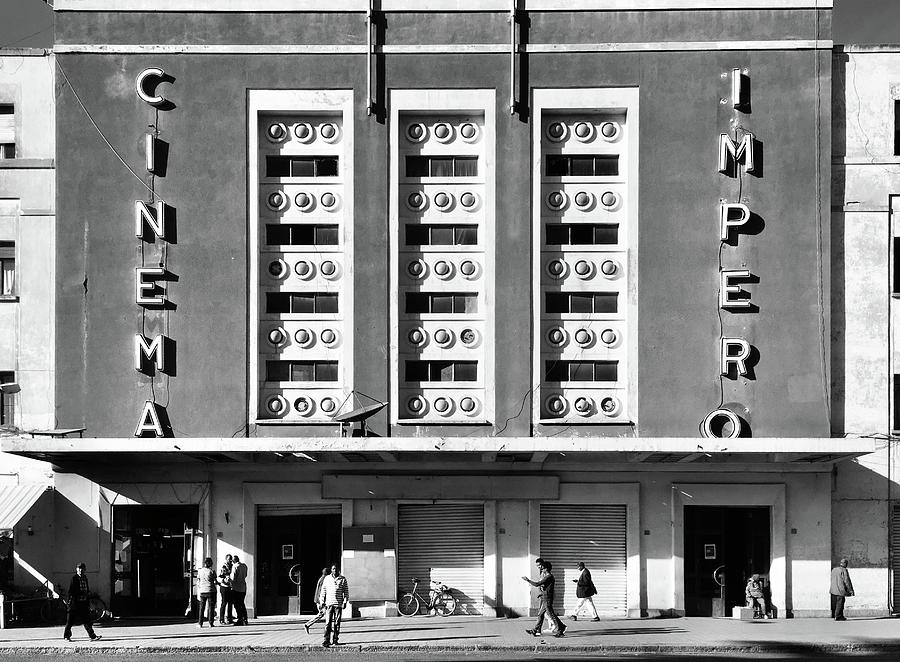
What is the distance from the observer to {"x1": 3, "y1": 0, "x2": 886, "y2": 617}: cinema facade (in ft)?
93.4

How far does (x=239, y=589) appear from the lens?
2728cm

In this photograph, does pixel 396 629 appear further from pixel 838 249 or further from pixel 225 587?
pixel 838 249

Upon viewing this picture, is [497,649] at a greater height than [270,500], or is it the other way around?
[270,500]

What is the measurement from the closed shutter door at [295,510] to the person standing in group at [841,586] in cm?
1300

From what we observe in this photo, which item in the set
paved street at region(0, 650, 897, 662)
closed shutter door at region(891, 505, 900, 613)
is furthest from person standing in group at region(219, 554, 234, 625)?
closed shutter door at region(891, 505, 900, 613)

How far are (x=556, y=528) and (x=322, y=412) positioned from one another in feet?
23.1

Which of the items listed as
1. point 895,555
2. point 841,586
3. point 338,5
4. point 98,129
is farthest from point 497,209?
point 895,555

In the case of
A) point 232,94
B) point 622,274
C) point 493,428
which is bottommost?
point 493,428

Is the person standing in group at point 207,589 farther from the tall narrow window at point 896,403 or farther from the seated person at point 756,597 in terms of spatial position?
the tall narrow window at point 896,403

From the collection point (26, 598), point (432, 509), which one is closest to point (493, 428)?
point (432, 509)

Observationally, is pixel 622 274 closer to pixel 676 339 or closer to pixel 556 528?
pixel 676 339

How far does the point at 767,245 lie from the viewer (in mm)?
28484

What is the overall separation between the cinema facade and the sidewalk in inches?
56.2

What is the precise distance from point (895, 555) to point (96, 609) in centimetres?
2111
